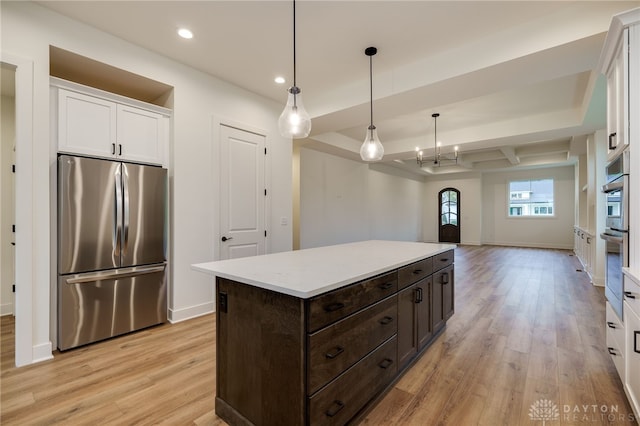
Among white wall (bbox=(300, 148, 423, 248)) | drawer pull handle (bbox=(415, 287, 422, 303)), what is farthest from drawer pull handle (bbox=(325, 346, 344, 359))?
white wall (bbox=(300, 148, 423, 248))

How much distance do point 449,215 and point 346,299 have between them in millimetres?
11249

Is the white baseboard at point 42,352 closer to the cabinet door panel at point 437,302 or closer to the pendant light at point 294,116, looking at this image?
the pendant light at point 294,116

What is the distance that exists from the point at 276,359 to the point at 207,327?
6.71 ft

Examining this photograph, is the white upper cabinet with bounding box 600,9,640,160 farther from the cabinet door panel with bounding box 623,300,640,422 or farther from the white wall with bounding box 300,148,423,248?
the white wall with bounding box 300,148,423,248

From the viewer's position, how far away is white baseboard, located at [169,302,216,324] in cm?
321

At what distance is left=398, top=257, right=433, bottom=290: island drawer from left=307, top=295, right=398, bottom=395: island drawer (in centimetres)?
16

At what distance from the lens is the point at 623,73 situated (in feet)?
5.81

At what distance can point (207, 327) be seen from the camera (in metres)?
3.08

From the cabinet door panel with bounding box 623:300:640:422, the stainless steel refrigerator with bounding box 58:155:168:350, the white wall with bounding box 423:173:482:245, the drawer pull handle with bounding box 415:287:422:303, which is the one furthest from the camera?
the white wall with bounding box 423:173:482:245

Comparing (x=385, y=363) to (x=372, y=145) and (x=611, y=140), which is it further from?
(x=611, y=140)

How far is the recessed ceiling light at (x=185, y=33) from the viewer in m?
2.71

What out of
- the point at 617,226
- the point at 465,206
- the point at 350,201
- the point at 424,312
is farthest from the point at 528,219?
the point at 424,312

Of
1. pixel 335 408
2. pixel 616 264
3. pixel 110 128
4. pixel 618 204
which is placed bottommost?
pixel 335 408

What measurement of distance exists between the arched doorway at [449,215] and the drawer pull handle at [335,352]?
1106 centimetres
